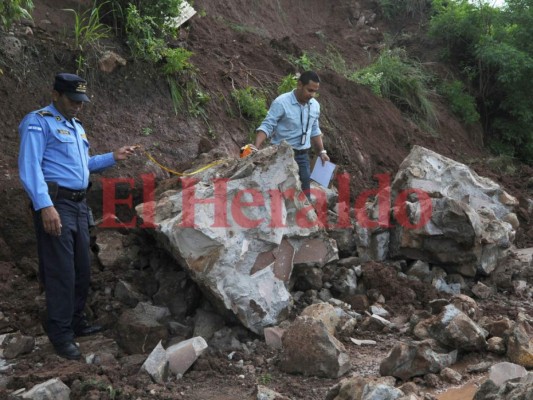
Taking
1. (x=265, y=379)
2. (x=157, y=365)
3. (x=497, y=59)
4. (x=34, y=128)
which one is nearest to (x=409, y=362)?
(x=265, y=379)

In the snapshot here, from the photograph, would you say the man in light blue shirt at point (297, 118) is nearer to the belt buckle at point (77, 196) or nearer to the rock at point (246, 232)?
the rock at point (246, 232)

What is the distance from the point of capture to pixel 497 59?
1084cm

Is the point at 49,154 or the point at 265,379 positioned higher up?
the point at 49,154

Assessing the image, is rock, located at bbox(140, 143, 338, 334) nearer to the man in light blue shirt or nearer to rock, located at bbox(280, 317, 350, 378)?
rock, located at bbox(280, 317, 350, 378)

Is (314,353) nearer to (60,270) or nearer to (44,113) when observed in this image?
(60,270)

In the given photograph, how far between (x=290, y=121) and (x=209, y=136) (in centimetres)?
149

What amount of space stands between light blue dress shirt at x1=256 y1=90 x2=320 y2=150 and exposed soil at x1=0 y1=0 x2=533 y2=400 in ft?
2.23

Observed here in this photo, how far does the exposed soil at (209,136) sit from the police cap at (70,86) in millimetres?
1581

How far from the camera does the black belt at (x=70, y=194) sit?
432cm

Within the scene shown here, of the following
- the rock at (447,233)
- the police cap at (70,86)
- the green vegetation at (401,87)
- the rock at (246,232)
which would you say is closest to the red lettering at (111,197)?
the rock at (246,232)

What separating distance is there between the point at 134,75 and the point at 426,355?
4534mm

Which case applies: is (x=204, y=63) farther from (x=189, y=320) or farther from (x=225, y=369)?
(x=225, y=369)

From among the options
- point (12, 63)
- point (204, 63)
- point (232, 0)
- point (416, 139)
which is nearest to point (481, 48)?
point (416, 139)

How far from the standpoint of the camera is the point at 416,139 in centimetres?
1014
